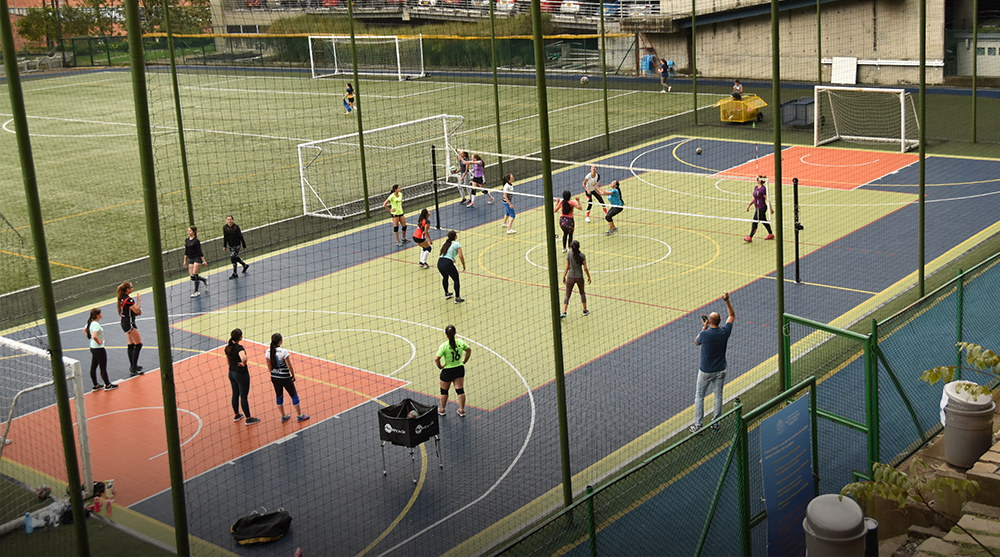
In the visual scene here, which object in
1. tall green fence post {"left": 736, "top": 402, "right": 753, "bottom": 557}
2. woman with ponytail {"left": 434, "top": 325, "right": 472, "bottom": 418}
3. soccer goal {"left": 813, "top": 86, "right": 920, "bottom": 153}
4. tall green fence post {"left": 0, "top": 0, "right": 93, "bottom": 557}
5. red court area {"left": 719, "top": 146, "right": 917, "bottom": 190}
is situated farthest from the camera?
soccer goal {"left": 813, "top": 86, "right": 920, "bottom": 153}

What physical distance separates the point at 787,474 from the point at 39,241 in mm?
8389

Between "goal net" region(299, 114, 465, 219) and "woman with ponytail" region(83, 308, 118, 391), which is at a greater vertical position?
"goal net" region(299, 114, 465, 219)

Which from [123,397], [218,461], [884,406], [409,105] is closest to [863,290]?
[884,406]

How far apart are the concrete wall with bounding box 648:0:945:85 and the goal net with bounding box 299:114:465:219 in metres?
17.9

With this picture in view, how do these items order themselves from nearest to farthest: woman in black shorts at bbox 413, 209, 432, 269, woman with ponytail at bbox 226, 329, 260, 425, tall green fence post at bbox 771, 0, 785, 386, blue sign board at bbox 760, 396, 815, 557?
blue sign board at bbox 760, 396, 815, 557 < tall green fence post at bbox 771, 0, 785, 386 < woman with ponytail at bbox 226, 329, 260, 425 < woman in black shorts at bbox 413, 209, 432, 269

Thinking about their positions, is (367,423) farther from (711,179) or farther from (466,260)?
(711,179)

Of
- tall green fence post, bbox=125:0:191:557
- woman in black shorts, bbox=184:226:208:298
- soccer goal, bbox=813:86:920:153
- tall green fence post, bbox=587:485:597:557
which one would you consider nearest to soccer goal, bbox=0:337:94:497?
woman in black shorts, bbox=184:226:208:298

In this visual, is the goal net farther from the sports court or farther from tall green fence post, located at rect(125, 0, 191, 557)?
tall green fence post, located at rect(125, 0, 191, 557)

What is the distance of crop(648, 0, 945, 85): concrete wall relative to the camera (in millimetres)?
46281

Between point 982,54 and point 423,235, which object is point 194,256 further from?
point 982,54

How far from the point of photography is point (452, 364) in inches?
605

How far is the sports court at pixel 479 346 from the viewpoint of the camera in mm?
13773

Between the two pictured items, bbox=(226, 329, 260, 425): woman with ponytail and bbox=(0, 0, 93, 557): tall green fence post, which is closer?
bbox=(0, 0, 93, 557): tall green fence post

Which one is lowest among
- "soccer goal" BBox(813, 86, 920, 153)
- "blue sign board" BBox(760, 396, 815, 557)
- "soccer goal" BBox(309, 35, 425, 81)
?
"blue sign board" BBox(760, 396, 815, 557)
